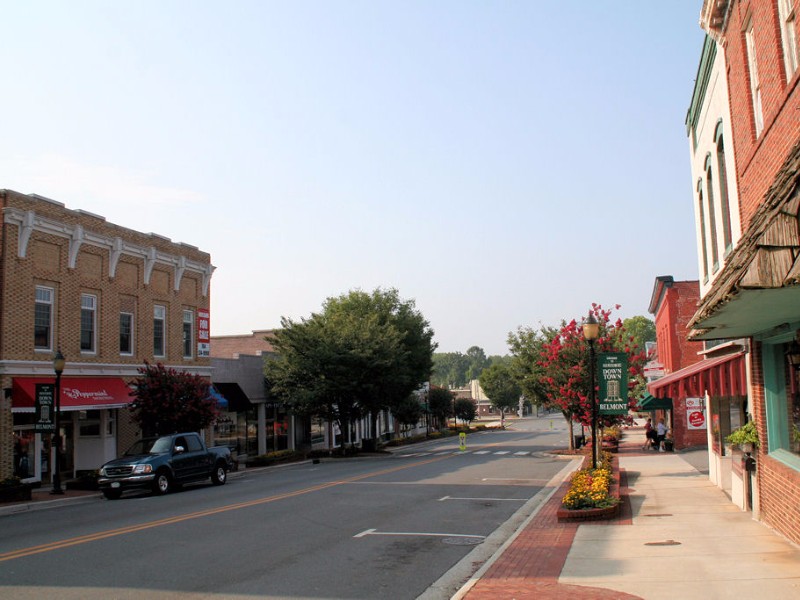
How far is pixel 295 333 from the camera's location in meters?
40.7

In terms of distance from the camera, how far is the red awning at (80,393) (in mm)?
24609

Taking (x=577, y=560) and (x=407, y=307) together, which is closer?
(x=577, y=560)

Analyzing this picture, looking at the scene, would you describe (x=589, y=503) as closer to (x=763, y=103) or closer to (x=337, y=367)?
(x=763, y=103)

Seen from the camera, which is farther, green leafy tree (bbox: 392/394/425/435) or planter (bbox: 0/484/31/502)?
green leafy tree (bbox: 392/394/425/435)

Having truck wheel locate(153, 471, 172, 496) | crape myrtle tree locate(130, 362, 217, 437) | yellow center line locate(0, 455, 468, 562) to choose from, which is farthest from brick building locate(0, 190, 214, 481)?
yellow center line locate(0, 455, 468, 562)

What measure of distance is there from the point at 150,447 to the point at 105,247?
10186mm

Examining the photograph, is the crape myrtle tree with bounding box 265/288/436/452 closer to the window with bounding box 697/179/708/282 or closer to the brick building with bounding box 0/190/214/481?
the brick building with bounding box 0/190/214/481

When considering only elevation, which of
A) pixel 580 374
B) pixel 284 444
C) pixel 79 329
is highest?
pixel 79 329

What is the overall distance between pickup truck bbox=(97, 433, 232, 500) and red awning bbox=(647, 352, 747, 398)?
13.9m

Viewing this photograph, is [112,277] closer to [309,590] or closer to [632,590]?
[309,590]

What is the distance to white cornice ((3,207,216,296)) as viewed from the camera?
25797mm

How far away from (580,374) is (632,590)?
2251cm

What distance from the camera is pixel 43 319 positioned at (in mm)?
26812

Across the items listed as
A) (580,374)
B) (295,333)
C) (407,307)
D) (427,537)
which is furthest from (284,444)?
(427,537)
